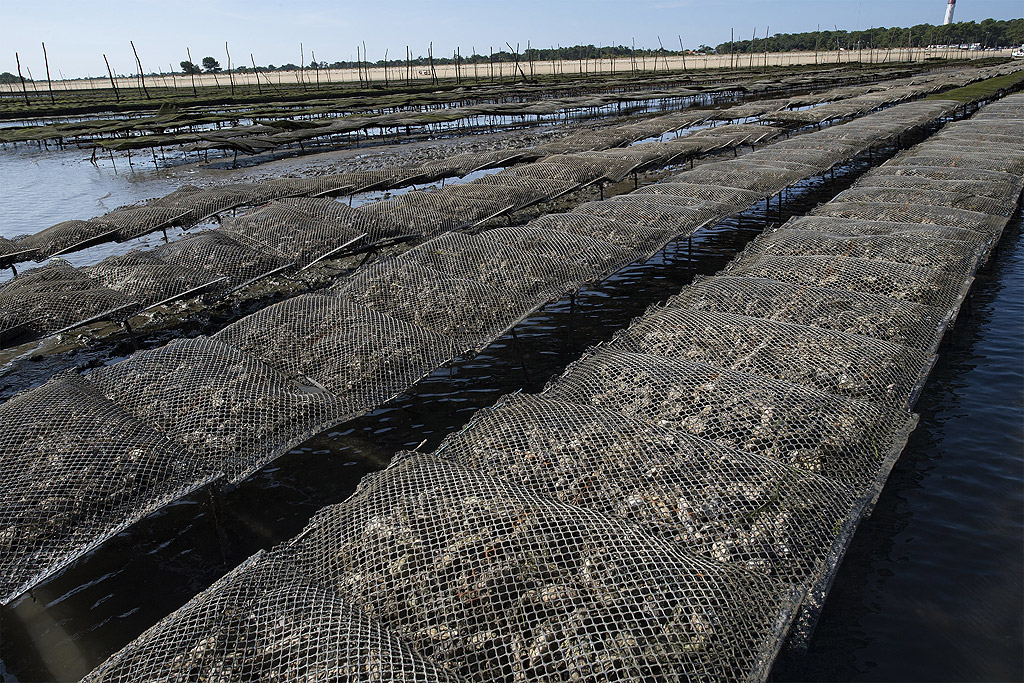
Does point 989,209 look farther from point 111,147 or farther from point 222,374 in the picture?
point 111,147

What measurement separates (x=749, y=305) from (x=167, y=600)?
953 cm

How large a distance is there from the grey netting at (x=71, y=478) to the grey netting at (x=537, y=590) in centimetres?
258

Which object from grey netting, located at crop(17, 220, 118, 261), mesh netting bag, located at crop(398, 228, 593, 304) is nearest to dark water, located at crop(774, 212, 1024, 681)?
mesh netting bag, located at crop(398, 228, 593, 304)

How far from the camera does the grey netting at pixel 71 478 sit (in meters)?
6.88

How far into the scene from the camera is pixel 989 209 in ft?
53.2

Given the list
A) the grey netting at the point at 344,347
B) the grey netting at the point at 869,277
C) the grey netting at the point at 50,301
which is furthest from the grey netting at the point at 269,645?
the grey netting at the point at 50,301

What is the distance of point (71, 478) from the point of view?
748cm

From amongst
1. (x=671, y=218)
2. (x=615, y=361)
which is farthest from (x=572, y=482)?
(x=671, y=218)

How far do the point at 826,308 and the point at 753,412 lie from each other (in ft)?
12.4

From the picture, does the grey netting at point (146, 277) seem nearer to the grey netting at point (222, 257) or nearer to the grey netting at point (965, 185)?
the grey netting at point (222, 257)

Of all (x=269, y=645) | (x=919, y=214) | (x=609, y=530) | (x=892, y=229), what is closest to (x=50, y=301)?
(x=269, y=645)

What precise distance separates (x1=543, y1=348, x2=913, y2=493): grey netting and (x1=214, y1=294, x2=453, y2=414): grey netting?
274 centimetres

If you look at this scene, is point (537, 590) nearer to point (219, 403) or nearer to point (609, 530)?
point (609, 530)

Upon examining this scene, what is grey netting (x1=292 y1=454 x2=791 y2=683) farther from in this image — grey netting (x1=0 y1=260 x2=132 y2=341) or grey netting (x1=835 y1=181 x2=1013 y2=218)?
grey netting (x1=835 y1=181 x2=1013 y2=218)
